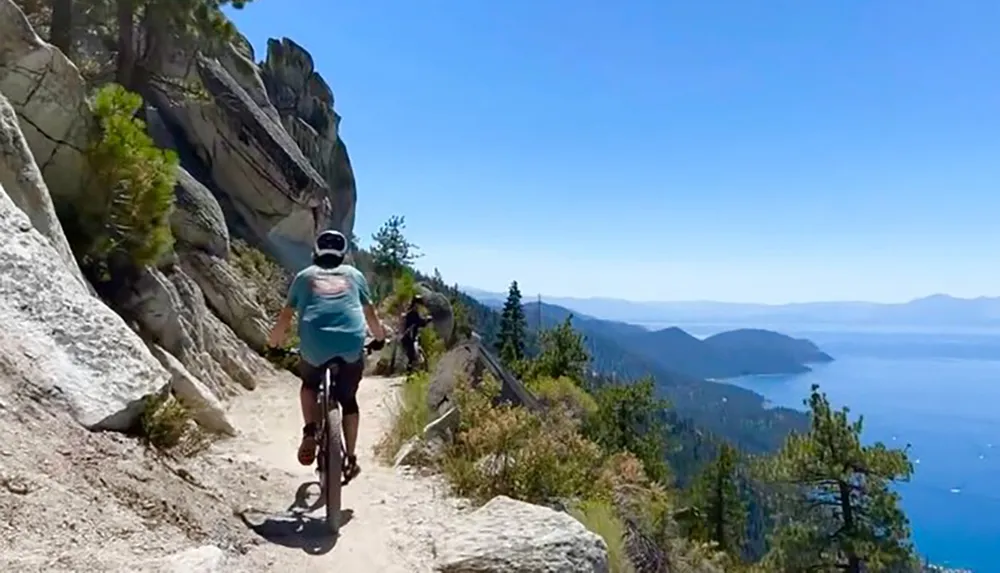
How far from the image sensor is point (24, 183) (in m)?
5.66

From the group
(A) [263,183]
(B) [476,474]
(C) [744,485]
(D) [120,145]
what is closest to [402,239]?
(A) [263,183]

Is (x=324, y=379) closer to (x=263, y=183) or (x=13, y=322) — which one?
(x=13, y=322)

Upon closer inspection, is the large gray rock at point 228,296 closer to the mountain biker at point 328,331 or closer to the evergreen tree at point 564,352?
the mountain biker at point 328,331

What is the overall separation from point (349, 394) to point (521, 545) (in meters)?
1.64

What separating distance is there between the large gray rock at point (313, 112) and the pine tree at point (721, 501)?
81.4 ft

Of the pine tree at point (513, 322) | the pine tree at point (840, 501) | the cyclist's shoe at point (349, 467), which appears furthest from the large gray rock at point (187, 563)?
the pine tree at point (513, 322)

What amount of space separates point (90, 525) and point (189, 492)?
3.48 feet

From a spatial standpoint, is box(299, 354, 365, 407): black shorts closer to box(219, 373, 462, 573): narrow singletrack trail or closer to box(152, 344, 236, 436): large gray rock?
box(219, 373, 462, 573): narrow singletrack trail

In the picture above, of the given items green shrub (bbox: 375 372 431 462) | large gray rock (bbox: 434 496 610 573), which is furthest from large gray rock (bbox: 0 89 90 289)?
large gray rock (bbox: 434 496 610 573)

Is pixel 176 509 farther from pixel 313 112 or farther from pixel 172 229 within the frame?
pixel 313 112

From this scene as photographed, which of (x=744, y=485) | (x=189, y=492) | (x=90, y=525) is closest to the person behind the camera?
(x=90, y=525)

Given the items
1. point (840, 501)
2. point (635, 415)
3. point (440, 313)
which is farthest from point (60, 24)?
point (635, 415)

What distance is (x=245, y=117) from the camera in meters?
17.8

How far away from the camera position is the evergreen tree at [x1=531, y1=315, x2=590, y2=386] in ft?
97.6
